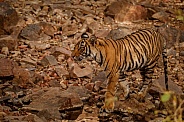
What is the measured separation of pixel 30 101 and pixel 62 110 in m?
0.59

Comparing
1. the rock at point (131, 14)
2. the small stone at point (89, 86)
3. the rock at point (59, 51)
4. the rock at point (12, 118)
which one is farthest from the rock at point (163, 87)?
the rock at point (131, 14)

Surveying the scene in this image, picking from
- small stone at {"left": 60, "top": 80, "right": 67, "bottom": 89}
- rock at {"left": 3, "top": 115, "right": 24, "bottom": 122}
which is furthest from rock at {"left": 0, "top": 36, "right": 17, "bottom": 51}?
rock at {"left": 3, "top": 115, "right": 24, "bottom": 122}

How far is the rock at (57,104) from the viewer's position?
6695 mm

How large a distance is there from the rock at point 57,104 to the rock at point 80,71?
0.96m

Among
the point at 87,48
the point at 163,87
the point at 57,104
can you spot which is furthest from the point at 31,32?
the point at 163,87

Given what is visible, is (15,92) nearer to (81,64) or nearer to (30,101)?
(30,101)

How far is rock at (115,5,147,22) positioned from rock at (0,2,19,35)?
8.16 feet

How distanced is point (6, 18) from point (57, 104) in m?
3.93

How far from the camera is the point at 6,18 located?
33.1 ft

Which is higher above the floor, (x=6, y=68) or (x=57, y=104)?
(x=6, y=68)

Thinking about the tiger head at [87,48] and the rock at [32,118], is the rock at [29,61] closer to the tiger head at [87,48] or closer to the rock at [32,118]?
the tiger head at [87,48]

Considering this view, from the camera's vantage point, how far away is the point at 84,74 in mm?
8180

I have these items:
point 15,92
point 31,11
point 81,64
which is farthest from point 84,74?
point 31,11

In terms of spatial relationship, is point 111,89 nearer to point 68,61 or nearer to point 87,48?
point 87,48
